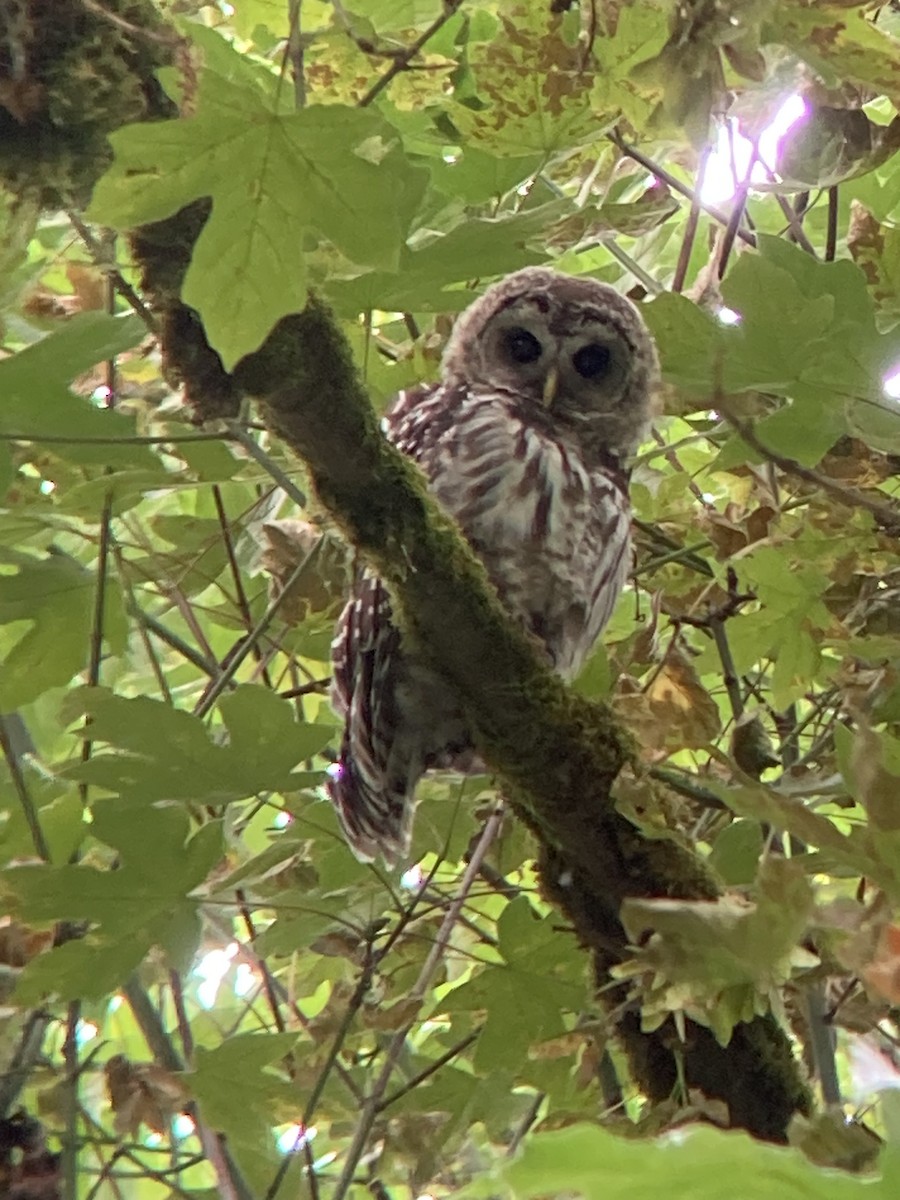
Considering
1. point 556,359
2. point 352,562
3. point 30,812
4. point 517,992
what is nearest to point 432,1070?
point 517,992

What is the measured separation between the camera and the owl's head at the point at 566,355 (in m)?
2.89

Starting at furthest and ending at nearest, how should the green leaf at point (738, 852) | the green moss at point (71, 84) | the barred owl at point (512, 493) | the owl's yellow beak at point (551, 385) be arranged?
the owl's yellow beak at point (551, 385) < the barred owl at point (512, 493) < the green leaf at point (738, 852) < the green moss at point (71, 84)

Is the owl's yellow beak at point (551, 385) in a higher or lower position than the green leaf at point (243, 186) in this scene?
higher

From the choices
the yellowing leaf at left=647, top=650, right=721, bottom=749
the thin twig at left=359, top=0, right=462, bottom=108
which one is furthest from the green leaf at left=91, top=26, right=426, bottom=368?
the yellowing leaf at left=647, top=650, right=721, bottom=749

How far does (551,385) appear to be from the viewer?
9.34ft

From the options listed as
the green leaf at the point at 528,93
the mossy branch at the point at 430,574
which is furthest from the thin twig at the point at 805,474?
the green leaf at the point at 528,93

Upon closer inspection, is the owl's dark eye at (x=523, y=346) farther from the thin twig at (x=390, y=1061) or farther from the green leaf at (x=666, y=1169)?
the green leaf at (x=666, y=1169)

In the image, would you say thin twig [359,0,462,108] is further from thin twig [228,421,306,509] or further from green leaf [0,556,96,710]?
green leaf [0,556,96,710]

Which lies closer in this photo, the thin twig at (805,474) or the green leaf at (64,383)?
the green leaf at (64,383)

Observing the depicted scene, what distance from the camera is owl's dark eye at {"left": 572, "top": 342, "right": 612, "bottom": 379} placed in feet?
9.57

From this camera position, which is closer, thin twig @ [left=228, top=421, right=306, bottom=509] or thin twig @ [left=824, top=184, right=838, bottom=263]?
thin twig @ [left=228, top=421, right=306, bottom=509]

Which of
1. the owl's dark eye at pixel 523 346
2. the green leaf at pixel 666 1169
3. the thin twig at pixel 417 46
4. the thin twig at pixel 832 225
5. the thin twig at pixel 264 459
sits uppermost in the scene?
Answer: the owl's dark eye at pixel 523 346

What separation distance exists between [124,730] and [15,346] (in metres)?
1.15

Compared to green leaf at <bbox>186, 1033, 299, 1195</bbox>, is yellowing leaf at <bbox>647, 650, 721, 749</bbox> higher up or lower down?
higher up
